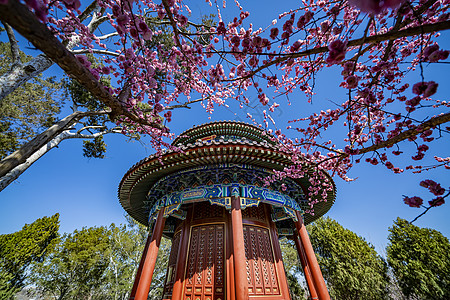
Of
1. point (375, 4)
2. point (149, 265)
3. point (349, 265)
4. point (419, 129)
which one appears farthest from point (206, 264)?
point (349, 265)

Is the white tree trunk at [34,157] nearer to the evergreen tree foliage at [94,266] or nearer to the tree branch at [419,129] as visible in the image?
the tree branch at [419,129]

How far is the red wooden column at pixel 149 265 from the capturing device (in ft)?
15.8

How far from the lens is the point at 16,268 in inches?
473

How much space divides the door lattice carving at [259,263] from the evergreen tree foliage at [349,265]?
7.37m

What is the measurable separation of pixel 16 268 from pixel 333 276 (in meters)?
19.2

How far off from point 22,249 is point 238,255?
15.9 metres

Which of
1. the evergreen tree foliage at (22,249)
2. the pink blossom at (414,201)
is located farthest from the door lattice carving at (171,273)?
the evergreen tree foliage at (22,249)

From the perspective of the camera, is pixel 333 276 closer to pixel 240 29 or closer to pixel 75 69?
pixel 240 29

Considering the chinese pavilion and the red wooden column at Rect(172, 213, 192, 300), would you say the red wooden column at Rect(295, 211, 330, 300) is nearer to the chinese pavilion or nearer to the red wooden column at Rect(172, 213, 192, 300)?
the chinese pavilion

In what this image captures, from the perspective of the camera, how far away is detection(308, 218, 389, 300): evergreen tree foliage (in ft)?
32.6

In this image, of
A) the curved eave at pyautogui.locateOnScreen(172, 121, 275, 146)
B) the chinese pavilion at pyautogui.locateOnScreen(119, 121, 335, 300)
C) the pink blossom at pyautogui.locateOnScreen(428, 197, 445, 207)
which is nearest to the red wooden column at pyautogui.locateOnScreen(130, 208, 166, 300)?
the chinese pavilion at pyautogui.locateOnScreen(119, 121, 335, 300)

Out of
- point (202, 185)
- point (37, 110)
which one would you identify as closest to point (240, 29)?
point (202, 185)

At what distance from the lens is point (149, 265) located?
17.3 feet

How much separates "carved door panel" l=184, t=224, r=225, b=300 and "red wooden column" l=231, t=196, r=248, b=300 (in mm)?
1236
